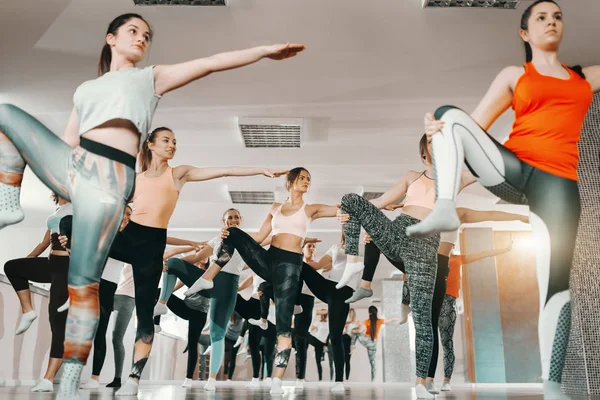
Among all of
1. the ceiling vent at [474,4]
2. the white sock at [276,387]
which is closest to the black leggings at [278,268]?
the white sock at [276,387]

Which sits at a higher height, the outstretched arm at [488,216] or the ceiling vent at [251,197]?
the ceiling vent at [251,197]

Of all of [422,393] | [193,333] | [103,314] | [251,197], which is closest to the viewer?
[422,393]

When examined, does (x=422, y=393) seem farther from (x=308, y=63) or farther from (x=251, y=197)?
(x=251, y=197)

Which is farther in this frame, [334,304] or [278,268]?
[334,304]

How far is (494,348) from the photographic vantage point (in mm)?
9750

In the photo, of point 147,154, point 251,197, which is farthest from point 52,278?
point 251,197

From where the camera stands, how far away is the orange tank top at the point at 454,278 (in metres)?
5.64

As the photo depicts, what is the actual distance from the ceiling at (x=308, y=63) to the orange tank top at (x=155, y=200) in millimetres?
1422

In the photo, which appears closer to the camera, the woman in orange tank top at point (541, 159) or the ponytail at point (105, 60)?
the woman in orange tank top at point (541, 159)

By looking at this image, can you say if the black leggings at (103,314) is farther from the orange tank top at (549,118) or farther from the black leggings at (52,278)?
the orange tank top at (549,118)

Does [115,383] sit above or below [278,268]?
below

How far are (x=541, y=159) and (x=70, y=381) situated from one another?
A: 1834 millimetres

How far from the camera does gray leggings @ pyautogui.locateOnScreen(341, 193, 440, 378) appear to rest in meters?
3.09

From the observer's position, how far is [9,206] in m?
1.89
